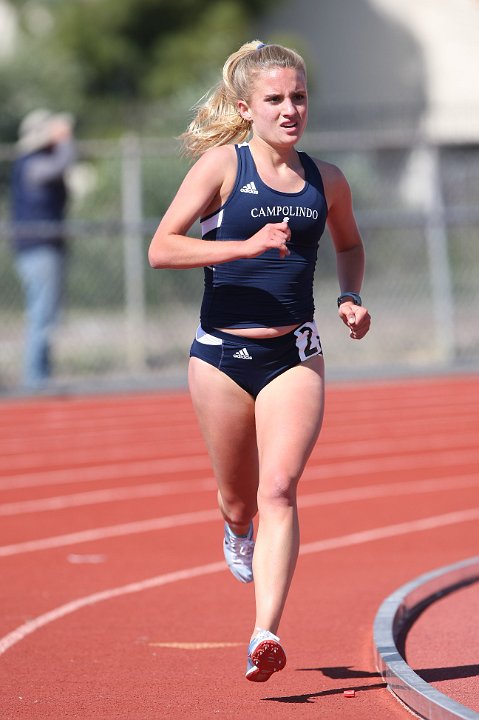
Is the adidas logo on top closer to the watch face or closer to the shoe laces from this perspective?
the watch face

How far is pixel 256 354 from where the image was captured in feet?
16.2

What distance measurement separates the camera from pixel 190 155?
5.37m

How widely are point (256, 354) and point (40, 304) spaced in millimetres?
9843

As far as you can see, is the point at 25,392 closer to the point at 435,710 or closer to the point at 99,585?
the point at 99,585

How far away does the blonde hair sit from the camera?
4938 mm

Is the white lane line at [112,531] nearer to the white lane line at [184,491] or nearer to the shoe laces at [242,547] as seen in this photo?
the white lane line at [184,491]

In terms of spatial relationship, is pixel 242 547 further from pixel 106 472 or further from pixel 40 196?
pixel 40 196

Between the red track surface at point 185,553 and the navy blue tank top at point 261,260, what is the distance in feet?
4.52

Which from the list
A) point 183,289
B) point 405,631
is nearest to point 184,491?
point 405,631

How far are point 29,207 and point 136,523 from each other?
705cm

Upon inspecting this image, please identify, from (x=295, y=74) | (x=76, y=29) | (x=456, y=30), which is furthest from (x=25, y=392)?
(x=456, y=30)

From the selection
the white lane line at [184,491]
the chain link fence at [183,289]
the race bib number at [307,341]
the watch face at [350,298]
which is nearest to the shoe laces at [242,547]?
the race bib number at [307,341]

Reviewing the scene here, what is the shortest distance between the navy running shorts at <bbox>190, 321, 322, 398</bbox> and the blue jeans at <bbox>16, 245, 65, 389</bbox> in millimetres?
9548

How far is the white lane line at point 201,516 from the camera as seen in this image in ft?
26.7
